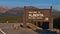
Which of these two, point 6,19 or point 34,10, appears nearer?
point 34,10

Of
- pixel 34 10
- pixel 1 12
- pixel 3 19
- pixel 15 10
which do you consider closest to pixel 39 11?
pixel 34 10

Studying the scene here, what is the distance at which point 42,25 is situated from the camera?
91.8 feet

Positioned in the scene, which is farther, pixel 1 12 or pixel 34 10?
pixel 1 12

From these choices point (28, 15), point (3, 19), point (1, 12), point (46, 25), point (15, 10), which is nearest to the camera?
point (28, 15)

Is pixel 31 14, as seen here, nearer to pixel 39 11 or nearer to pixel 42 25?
pixel 39 11

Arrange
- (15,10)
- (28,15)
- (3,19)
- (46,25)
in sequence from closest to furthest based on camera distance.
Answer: (28,15)
(46,25)
(15,10)
(3,19)

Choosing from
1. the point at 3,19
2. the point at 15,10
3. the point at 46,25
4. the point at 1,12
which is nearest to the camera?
the point at 46,25

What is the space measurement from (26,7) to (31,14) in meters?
1.00

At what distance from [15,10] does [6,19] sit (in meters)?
9.23

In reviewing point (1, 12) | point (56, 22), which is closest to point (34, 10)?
point (56, 22)

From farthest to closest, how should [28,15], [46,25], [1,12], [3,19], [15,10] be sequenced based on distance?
[3,19] → [1,12] → [15,10] → [46,25] → [28,15]

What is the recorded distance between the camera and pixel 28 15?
25250 millimetres

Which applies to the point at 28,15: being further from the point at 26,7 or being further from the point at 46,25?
the point at 46,25

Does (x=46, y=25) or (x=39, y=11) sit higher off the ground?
(x=39, y=11)
